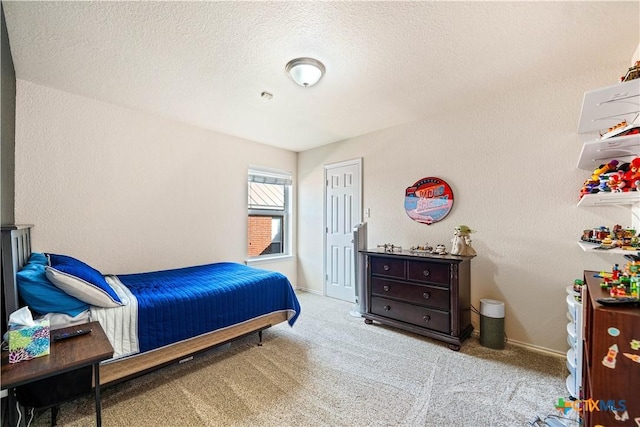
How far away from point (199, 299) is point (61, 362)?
3.26 feet

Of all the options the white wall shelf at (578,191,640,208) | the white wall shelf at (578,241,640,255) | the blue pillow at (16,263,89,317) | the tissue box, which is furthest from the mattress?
the white wall shelf at (578,191,640,208)

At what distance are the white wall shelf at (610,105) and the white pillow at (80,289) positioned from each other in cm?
327

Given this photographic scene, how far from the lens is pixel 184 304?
211 centimetres

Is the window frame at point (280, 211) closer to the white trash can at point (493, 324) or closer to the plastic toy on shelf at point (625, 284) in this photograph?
the white trash can at point (493, 324)

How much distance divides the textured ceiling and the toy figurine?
1355 mm

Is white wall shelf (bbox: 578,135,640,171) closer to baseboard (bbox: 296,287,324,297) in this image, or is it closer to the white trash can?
the white trash can

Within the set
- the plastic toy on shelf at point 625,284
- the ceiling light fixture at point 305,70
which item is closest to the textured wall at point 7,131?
the ceiling light fixture at point 305,70

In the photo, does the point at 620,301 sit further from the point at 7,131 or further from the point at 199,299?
the point at 7,131

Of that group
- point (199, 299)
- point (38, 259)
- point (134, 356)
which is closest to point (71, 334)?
point (134, 356)

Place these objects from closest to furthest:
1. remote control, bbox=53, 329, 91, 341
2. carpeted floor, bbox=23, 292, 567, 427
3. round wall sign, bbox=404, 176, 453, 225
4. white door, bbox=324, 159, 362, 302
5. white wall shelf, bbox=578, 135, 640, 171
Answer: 1. remote control, bbox=53, 329, 91, 341
2. white wall shelf, bbox=578, 135, 640, 171
3. carpeted floor, bbox=23, 292, 567, 427
4. round wall sign, bbox=404, 176, 453, 225
5. white door, bbox=324, 159, 362, 302

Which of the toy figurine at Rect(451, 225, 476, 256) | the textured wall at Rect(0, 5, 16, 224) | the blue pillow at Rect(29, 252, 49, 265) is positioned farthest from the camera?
the toy figurine at Rect(451, 225, 476, 256)

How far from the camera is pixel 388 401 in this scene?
1802mm

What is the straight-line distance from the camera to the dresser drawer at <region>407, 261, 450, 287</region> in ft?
8.41

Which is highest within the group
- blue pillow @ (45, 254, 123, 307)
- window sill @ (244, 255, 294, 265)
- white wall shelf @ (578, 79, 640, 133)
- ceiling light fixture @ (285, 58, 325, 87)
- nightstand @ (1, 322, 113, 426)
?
ceiling light fixture @ (285, 58, 325, 87)
